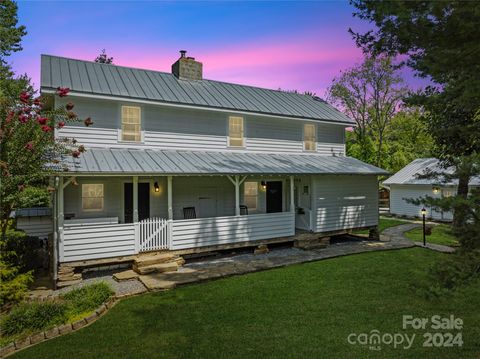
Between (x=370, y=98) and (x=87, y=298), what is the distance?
111 feet

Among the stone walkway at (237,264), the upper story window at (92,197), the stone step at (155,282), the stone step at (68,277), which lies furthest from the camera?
the upper story window at (92,197)

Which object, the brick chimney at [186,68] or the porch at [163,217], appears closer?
the porch at [163,217]

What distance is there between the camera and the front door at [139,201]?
12.1 m

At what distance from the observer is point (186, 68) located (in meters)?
15.7

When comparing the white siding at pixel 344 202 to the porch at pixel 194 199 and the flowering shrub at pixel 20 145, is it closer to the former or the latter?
the porch at pixel 194 199

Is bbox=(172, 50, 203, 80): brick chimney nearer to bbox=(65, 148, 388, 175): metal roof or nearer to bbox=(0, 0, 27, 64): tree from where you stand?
bbox=(65, 148, 388, 175): metal roof

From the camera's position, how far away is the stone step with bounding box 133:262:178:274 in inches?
383

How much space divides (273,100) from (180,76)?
5.06 metres

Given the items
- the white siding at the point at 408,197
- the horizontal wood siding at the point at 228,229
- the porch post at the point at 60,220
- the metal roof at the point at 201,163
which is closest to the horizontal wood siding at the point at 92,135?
the metal roof at the point at 201,163

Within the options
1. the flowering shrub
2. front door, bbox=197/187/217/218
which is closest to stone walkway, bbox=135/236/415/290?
front door, bbox=197/187/217/218

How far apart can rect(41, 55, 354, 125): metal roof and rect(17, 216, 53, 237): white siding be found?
5508 mm

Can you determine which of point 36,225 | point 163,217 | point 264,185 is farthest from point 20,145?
point 264,185

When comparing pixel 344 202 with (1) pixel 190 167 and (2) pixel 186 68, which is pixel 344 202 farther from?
(2) pixel 186 68

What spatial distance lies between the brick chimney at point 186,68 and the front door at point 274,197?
669 centimetres
